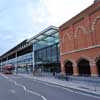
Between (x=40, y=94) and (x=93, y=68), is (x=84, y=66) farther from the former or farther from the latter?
(x=40, y=94)

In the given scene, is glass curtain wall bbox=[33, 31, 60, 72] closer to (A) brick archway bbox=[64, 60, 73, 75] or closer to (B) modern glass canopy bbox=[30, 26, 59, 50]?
(B) modern glass canopy bbox=[30, 26, 59, 50]

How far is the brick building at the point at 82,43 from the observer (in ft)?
67.1

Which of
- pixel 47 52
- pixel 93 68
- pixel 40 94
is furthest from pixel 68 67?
pixel 40 94

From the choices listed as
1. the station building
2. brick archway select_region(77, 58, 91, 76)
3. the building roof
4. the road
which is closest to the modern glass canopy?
the station building

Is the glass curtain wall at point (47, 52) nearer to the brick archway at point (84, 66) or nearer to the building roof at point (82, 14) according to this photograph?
the building roof at point (82, 14)

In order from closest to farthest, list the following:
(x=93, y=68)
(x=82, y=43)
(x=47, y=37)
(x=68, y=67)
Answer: (x=93, y=68)
(x=82, y=43)
(x=68, y=67)
(x=47, y=37)

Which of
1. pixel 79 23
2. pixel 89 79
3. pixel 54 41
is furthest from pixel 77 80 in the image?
pixel 54 41

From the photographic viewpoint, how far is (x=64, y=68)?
2756 cm

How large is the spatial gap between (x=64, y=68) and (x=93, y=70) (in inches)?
324

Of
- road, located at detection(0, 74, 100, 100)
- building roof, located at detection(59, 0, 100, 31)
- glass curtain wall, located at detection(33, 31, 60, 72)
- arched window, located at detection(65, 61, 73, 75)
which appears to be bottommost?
road, located at detection(0, 74, 100, 100)

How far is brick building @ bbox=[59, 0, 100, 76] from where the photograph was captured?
67.1ft

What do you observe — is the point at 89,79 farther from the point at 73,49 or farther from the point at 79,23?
the point at 79,23

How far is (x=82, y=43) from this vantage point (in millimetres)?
23141

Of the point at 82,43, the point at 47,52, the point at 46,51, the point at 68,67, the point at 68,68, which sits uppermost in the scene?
the point at 46,51
